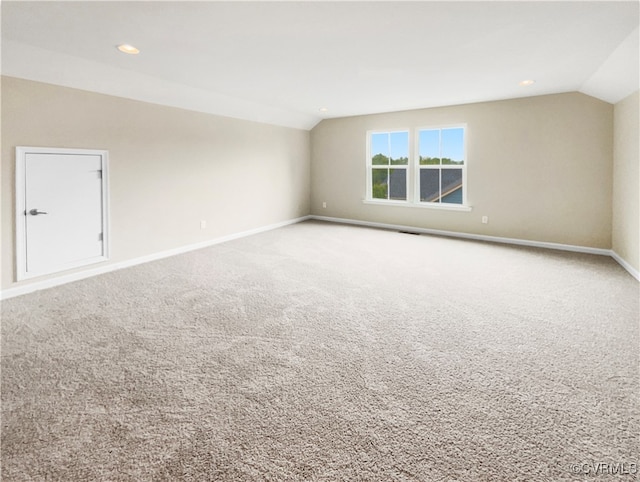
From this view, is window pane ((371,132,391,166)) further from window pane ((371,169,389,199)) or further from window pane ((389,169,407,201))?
window pane ((389,169,407,201))

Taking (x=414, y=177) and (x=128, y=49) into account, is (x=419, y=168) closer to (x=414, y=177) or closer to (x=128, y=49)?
(x=414, y=177)

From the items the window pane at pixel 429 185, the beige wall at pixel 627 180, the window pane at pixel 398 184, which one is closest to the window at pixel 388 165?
the window pane at pixel 398 184

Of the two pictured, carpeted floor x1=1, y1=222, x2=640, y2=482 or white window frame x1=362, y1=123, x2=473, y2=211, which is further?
white window frame x1=362, y1=123, x2=473, y2=211

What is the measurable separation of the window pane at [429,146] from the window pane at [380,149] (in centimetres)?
73

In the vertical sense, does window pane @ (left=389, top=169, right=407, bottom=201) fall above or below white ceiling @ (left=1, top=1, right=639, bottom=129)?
below

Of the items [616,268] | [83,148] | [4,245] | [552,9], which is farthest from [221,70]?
[616,268]

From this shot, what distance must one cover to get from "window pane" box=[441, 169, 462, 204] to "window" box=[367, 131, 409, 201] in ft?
2.54

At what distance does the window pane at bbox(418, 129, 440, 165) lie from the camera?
663 cm

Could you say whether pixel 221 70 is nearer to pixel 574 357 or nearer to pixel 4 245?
pixel 4 245

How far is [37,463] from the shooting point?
1.54m

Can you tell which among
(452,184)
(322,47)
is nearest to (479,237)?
(452,184)

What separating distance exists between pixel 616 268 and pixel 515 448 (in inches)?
163

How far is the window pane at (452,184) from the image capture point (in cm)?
653

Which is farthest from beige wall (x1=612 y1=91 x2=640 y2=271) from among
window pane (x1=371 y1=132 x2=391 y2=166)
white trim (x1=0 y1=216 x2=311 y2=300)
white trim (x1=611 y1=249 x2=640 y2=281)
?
white trim (x1=0 y1=216 x2=311 y2=300)
